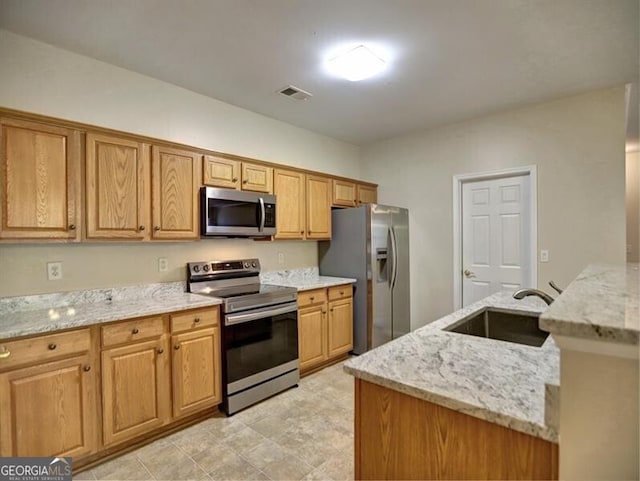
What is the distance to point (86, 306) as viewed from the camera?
225 centimetres

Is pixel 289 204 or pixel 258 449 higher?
pixel 289 204

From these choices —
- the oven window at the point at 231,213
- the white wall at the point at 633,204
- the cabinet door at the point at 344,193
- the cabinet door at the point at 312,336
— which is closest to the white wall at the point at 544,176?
the cabinet door at the point at 344,193

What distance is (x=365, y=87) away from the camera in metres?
2.91

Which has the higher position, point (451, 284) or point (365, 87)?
point (365, 87)

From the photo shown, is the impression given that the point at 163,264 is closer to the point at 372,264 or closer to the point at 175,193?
the point at 175,193

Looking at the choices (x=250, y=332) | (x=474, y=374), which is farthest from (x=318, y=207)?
(x=474, y=374)

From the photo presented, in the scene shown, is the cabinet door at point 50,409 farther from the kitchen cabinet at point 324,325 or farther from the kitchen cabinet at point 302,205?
the kitchen cabinet at point 302,205

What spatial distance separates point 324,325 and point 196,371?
137 cm

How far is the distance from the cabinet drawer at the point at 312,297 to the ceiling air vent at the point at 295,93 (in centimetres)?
181

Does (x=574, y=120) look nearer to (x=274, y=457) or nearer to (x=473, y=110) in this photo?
(x=473, y=110)

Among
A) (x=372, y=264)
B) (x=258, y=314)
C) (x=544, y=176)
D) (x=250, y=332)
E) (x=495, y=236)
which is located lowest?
(x=250, y=332)

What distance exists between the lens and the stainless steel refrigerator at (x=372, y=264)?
3633mm

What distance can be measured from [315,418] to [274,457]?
0.50 metres

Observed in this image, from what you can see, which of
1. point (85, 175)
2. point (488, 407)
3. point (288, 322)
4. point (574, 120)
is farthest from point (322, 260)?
point (488, 407)
